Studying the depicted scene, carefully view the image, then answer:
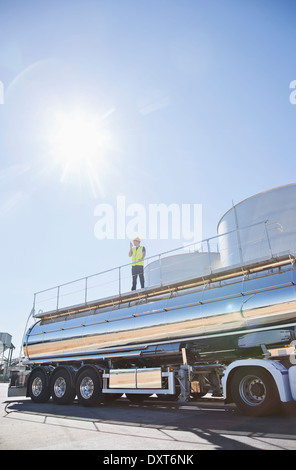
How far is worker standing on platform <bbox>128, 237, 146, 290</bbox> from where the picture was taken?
501 inches

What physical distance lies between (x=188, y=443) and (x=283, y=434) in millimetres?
1592

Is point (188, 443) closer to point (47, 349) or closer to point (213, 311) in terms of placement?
point (213, 311)

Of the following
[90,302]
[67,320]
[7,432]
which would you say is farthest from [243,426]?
[67,320]

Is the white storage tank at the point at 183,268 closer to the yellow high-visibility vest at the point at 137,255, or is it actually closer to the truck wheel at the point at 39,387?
the yellow high-visibility vest at the point at 137,255

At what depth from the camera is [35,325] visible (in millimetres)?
14828

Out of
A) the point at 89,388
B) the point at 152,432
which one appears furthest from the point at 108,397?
the point at 152,432

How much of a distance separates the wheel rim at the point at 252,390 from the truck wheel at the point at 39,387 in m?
8.05

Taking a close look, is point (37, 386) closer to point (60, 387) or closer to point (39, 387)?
point (39, 387)

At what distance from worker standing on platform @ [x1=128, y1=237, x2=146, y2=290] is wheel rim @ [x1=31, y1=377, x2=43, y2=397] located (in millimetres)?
5148

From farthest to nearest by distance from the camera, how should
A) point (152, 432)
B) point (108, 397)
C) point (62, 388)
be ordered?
point (62, 388), point (108, 397), point (152, 432)

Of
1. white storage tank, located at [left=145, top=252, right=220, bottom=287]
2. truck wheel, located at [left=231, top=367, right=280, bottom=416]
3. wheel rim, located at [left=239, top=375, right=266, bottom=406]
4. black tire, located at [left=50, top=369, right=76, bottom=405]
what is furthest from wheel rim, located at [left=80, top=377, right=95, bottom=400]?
white storage tank, located at [left=145, top=252, right=220, bottom=287]

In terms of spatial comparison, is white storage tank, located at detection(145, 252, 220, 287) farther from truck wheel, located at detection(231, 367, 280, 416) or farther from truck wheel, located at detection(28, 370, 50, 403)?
truck wheel, located at detection(231, 367, 280, 416)

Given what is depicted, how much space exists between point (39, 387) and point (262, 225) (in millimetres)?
12258

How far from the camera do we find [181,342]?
9.33 m
